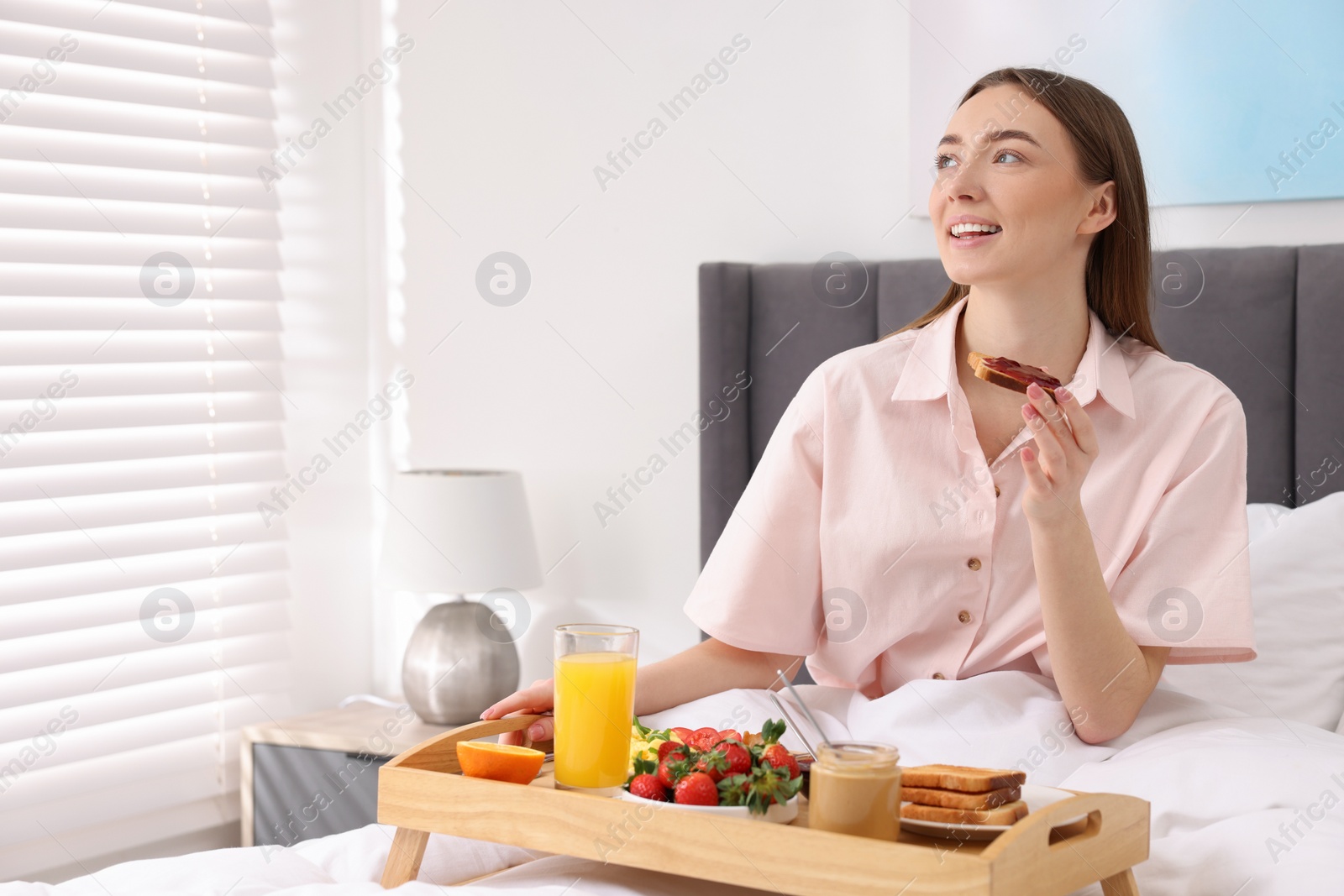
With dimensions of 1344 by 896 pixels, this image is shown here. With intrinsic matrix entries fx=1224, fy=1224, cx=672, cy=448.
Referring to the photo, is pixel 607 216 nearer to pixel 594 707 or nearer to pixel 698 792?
pixel 594 707

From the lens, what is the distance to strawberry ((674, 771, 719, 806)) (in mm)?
941

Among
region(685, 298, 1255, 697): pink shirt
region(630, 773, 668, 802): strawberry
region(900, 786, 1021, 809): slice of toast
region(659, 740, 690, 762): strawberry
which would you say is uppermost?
region(685, 298, 1255, 697): pink shirt

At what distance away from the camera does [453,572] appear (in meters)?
2.39

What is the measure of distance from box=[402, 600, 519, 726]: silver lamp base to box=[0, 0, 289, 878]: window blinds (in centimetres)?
45

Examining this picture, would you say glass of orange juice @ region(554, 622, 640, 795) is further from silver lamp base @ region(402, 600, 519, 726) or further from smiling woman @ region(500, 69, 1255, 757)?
silver lamp base @ region(402, 600, 519, 726)

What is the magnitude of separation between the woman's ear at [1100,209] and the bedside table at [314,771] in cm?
153

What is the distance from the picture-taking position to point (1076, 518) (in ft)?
4.00

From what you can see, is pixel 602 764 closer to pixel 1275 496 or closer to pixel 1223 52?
pixel 1275 496

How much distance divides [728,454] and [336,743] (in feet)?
3.15

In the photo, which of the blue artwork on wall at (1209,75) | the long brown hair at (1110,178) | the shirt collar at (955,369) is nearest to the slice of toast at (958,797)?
the shirt collar at (955,369)

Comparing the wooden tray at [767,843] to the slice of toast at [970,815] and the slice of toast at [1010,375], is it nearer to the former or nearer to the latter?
Answer: the slice of toast at [970,815]

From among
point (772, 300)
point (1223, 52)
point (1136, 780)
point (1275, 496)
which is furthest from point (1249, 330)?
point (1136, 780)

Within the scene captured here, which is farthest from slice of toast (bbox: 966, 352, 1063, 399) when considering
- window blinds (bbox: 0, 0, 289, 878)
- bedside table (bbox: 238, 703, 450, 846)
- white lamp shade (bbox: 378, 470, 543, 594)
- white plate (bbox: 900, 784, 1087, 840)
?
window blinds (bbox: 0, 0, 289, 878)

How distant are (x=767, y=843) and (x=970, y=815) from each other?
148 millimetres
